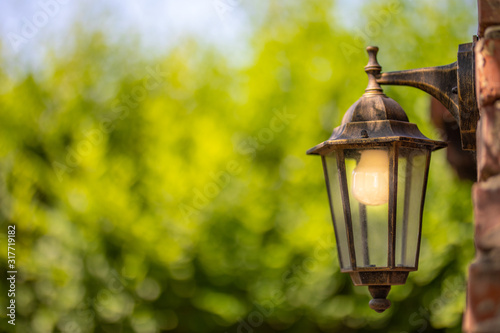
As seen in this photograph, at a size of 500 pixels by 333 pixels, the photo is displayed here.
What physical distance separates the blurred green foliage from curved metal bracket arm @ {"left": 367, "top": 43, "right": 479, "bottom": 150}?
19.7ft

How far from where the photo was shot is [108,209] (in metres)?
9.07

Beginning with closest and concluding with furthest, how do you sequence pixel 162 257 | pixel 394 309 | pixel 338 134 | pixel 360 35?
pixel 338 134
pixel 394 309
pixel 162 257
pixel 360 35

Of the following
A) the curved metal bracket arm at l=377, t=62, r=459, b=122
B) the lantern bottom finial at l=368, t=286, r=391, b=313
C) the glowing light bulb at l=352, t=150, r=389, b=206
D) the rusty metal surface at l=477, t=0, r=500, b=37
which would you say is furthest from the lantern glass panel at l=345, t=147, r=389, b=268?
the rusty metal surface at l=477, t=0, r=500, b=37

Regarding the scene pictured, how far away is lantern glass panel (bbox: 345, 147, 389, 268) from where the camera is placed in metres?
2.51

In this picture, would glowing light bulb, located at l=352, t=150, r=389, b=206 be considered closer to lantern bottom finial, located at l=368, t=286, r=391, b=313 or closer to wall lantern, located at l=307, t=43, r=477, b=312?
wall lantern, located at l=307, t=43, r=477, b=312

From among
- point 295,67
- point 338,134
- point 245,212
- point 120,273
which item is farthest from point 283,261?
point 338,134

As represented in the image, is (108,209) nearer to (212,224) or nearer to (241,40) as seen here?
(212,224)

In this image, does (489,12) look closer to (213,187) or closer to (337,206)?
(337,206)

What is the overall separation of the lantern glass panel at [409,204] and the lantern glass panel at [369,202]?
0.26 ft

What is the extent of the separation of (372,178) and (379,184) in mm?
38

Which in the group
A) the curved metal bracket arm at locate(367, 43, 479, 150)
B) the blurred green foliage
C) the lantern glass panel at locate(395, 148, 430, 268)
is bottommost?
the lantern glass panel at locate(395, 148, 430, 268)

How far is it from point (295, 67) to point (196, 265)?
139 inches

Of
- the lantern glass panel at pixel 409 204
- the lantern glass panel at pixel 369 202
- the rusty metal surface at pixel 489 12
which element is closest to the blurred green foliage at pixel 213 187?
the lantern glass panel at pixel 409 204

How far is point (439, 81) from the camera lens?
2324mm
